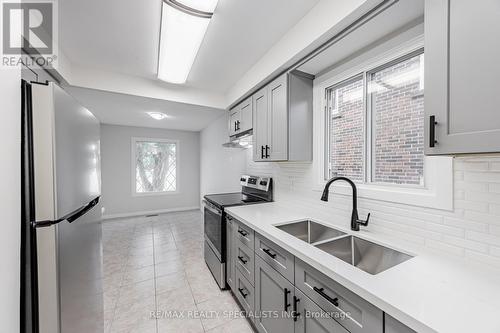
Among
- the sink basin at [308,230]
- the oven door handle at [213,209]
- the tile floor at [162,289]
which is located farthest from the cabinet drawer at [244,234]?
the tile floor at [162,289]

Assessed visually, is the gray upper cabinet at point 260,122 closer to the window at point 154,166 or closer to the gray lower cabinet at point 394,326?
the gray lower cabinet at point 394,326

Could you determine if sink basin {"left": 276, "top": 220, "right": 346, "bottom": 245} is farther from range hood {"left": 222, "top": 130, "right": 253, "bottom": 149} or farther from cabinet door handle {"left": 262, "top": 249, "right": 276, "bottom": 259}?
range hood {"left": 222, "top": 130, "right": 253, "bottom": 149}

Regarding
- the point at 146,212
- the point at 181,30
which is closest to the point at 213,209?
the point at 181,30

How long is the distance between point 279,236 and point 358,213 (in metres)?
0.67

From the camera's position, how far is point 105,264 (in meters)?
2.73

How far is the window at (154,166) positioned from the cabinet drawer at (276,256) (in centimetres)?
470

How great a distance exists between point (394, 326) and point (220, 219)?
5.62ft

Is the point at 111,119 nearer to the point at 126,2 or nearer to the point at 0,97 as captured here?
the point at 126,2

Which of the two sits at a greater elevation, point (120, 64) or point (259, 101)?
point (120, 64)

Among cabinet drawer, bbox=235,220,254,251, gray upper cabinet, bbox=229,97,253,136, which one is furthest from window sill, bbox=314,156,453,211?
gray upper cabinet, bbox=229,97,253,136

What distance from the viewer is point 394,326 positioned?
2.33 ft

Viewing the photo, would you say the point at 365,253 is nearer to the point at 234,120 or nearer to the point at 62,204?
the point at 62,204

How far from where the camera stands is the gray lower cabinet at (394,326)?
0.68 metres

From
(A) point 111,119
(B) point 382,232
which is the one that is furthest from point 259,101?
(A) point 111,119
